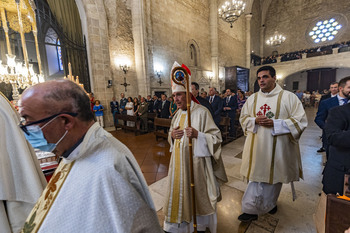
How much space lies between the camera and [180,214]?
1.76 m

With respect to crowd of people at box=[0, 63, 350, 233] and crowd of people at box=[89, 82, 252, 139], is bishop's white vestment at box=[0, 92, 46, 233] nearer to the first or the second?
crowd of people at box=[0, 63, 350, 233]

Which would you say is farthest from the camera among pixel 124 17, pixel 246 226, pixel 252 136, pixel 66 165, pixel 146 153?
pixel 124 17

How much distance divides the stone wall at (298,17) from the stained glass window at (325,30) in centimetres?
48

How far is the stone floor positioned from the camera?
1929mm

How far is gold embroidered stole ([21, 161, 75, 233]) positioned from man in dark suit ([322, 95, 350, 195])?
2008 millimetres

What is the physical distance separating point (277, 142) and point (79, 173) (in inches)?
83.0

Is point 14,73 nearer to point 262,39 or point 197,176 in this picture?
point 197,176

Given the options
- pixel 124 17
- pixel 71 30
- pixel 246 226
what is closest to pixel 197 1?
pixel 124 17

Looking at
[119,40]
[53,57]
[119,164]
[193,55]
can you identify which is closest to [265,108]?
[119,164]

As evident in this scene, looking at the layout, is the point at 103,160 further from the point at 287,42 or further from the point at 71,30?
the point at 287,42

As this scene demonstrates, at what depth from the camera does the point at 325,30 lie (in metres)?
17.6

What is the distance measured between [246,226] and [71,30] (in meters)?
10.0

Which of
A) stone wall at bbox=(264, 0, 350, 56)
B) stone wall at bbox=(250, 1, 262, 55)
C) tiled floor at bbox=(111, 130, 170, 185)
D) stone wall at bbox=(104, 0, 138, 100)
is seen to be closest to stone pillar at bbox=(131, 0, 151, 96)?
stone wall at bbox=(104, 0, 138, 100)

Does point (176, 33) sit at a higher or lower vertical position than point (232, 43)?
lower
